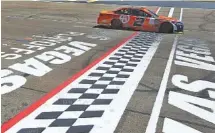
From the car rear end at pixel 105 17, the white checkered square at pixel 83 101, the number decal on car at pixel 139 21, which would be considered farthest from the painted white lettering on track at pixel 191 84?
the car rear end at pixel 105 17

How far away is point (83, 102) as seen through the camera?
8531 millimetres

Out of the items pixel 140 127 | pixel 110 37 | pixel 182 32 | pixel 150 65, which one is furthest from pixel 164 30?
pixel 140 127

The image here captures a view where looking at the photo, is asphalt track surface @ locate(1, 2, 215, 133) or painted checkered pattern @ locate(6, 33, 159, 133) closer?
painted checkered pattern @ locate(6, 33, 159, 133)

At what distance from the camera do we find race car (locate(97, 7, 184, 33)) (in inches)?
840

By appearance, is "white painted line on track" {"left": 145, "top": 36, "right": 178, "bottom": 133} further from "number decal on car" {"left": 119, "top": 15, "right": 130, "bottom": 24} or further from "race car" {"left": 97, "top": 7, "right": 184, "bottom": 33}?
"number decal on car" {"left": 119, "top": 15, "right": 130, "bottom": 24}

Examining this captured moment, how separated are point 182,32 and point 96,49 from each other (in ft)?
26.3

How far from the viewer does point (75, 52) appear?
49.1ft

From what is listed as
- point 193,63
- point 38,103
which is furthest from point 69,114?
point 193,63

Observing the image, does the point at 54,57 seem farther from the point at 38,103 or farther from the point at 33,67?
the point at 38,103

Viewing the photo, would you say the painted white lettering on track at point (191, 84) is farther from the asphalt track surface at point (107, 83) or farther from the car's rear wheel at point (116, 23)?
the car's rear wheel at point (116, 23)

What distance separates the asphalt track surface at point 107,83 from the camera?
740 centimetres

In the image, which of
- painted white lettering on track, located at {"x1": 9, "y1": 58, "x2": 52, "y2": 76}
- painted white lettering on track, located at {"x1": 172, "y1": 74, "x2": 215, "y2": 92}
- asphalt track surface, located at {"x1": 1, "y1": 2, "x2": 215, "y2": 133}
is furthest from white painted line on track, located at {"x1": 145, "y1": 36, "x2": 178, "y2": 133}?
painted white lettering on track, located at {"x1": 9, "y1": 58, "x2": 52, "y2": 76}

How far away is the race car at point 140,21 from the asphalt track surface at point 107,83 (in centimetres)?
154

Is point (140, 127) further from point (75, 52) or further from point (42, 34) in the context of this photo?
point (42, 34)
